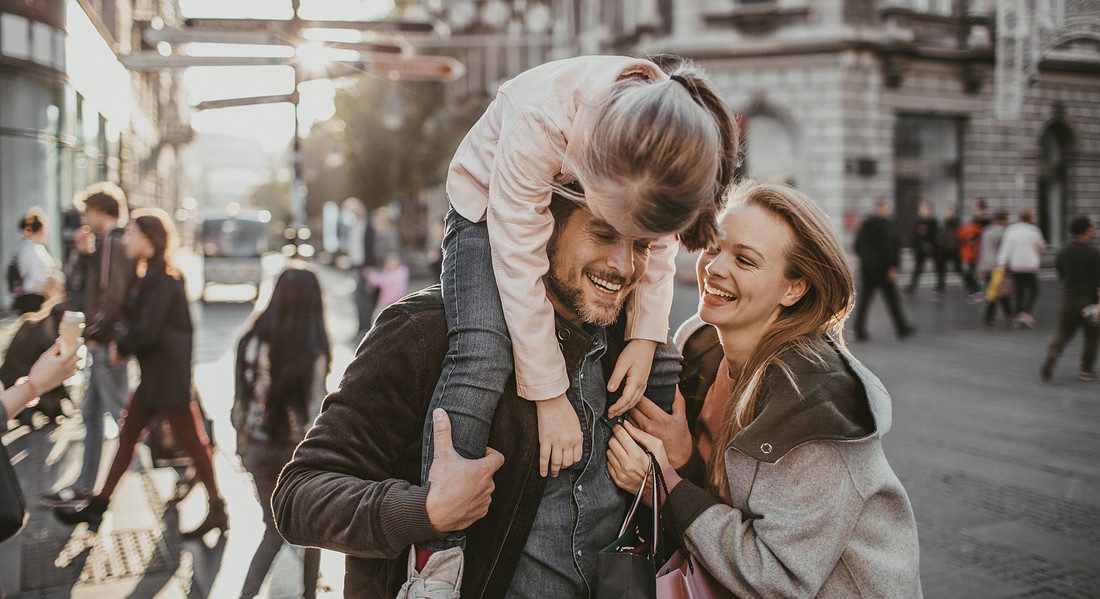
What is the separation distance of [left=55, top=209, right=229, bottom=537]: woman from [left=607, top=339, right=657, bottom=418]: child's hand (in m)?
4.19

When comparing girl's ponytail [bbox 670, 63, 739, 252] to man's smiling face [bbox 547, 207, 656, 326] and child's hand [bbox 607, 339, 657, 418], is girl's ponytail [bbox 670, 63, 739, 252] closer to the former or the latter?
man's smiling face [bbox 547, 207, 656, 326]

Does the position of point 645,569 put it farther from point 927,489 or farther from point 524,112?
point 927,489

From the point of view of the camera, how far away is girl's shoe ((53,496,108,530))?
17.6ft

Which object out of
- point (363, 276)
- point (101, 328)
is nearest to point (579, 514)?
point (101, 328)

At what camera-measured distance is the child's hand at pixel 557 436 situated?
1867 millimetres

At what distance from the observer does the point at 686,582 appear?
196 centimetres

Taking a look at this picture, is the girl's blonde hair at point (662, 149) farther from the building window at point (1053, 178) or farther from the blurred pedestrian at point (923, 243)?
the building window at point (1053, 178)

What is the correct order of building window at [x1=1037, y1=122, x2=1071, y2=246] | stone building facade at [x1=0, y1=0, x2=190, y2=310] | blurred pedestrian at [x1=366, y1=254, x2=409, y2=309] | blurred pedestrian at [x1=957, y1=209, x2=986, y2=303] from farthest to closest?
building window at [x1=1037, y1=122, x2=1071, y2=246]
blurred pedestrian at [x1=957, y1=209, x2=986, y2=303]
stone building facade at [x1=0, y1=0, x2=190, y2=310]
blurred pedestrian at [x1=366, y1=254, x2=409, y2=309]

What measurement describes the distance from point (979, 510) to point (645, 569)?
4.73 m

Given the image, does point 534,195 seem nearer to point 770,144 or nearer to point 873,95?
point 770,144

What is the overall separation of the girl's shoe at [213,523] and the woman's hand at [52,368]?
2.86 m

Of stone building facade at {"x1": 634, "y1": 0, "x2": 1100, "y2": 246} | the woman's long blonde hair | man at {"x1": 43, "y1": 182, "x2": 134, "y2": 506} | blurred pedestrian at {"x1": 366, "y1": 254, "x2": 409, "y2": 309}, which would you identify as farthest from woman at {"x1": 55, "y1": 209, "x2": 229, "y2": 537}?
stone building facade at {"x1": 634, "y1": 0, "x2": 1100, "y2": 246}

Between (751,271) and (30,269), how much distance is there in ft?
27.8

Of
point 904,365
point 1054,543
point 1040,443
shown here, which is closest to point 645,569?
point 1054,543
